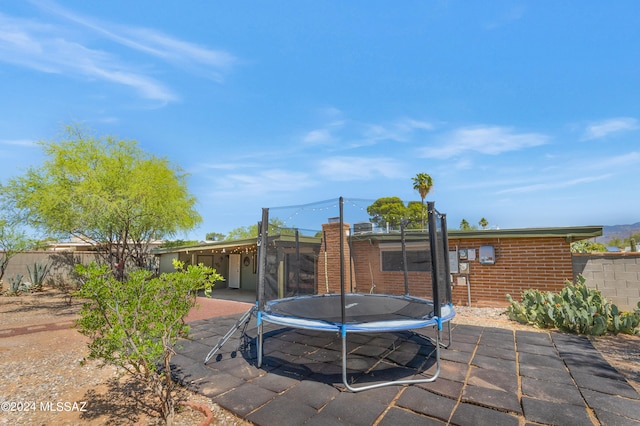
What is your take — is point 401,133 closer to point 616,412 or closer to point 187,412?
point 616,412

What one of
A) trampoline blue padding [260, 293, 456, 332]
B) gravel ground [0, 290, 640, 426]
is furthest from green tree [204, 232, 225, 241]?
trampoline blue padding [260, 293, 456, 332]

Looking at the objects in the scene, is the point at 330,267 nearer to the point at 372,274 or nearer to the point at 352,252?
the point at 352,252

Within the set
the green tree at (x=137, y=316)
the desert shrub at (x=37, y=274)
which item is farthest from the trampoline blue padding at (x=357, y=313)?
the desert shrub at (x=37, y=274)

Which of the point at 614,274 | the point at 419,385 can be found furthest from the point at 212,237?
the point at 614,274

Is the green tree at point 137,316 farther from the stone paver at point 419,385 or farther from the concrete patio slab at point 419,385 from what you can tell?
the concrete patio slab at point 419,385

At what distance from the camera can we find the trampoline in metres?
3.42

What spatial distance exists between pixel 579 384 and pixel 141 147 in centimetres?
1229

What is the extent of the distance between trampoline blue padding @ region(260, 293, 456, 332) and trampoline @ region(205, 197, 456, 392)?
1 cm

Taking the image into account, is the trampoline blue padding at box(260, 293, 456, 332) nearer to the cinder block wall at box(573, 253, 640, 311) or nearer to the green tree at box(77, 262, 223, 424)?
the green tree at box(77, 262, 223, 424)

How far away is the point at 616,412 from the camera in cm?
236

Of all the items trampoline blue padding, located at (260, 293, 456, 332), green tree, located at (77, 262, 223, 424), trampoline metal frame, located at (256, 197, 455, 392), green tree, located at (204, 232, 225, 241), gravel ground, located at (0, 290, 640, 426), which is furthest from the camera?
green tree, located at (204, 232, 225, 241)

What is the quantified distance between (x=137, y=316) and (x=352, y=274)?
487 centimetres

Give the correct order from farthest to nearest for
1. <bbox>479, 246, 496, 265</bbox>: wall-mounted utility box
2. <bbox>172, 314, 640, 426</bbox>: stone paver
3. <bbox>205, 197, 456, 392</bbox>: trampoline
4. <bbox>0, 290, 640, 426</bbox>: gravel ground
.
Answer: <bbox>479, 246, 496, 265</bbox>: wall-mounted utility box < <bbox>205, 197, 456, 392</bbox>: trampoline < <bbox>0, 290, 640, 426</bbox>: gravel ground < <bbox>172, 314, 640, 426</bbox>: stone paver

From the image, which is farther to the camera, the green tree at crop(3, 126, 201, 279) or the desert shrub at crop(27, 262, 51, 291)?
the desert shrub at crop(27, 262, 51, 291)
